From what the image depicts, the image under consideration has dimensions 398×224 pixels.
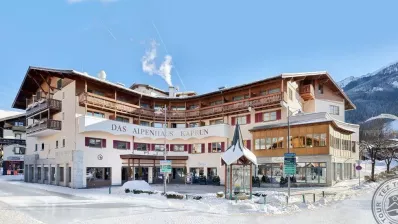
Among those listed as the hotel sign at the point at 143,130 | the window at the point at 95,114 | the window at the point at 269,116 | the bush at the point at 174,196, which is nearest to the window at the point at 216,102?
the hotel sign at the point at 143,130

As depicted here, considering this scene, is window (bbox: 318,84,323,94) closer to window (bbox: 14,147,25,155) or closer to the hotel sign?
the hotel sign

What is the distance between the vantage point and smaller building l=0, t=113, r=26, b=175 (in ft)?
213

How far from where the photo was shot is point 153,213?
1711 cm

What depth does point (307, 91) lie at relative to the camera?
135 ft

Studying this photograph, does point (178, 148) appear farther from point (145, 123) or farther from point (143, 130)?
point (143, 130)

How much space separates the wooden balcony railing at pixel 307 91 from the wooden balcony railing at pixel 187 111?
264 inches

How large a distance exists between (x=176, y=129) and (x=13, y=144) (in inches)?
1536

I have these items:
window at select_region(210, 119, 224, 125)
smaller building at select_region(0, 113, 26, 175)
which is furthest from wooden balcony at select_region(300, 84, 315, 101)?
smaller building at select_region(0, 113, 26, 175)

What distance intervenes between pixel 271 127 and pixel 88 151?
20.7 meters

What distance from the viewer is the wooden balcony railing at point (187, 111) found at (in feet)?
119

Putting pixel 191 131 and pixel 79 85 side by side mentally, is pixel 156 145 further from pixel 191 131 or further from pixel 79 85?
pixel 79 85

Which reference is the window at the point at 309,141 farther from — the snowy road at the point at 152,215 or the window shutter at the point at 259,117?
the snowy road at the point at 152,215

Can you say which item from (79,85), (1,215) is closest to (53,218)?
(1,215)

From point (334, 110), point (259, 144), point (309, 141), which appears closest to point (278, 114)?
point (259, 144)
